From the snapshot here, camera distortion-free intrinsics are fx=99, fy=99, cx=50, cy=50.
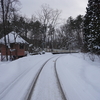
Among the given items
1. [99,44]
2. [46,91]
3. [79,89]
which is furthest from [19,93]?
[99,44]

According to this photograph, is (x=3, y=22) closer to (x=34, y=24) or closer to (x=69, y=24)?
(x=34, y=24)

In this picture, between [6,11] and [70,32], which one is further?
[70,32]

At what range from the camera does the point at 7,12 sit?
18844 millimetres

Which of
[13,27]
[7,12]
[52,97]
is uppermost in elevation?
[7,12]

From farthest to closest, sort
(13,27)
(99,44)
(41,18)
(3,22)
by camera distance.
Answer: (41,18) → (13,27) → (3,22) → (99,44)

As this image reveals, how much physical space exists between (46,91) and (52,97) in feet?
1.87

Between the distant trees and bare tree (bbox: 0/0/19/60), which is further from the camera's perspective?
the distant trees

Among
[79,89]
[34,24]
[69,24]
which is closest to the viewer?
[79,89]

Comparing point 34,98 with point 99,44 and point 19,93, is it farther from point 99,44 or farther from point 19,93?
point 99,44

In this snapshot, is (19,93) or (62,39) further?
(62,39)

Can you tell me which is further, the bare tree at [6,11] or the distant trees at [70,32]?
the distant trees at [70,32]

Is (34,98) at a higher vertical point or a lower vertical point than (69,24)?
lower

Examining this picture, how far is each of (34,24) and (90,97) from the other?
3809 cm

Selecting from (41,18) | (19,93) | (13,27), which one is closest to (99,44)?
(19,93)
